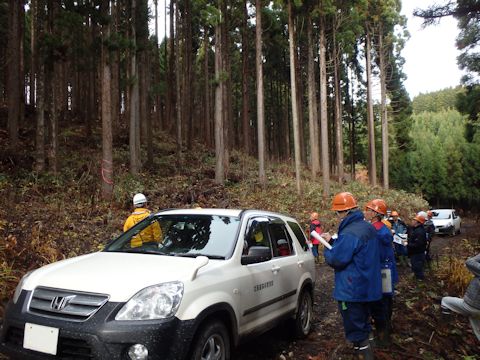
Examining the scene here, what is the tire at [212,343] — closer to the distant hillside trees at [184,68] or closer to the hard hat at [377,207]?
the hard hat at [377,207]

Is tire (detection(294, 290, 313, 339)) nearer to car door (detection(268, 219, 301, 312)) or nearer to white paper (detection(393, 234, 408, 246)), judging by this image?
car door (detection(268, 219, 301, 312))

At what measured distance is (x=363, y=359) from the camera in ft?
15.4

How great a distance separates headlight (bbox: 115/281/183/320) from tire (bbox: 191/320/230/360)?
42cm

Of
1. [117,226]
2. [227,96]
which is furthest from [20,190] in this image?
[227,96]

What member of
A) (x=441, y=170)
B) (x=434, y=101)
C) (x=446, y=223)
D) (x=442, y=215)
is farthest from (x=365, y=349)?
(x=434, y=101)

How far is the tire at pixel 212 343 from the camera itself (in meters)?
3.49

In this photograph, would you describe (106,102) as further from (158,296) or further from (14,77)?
(158,296)

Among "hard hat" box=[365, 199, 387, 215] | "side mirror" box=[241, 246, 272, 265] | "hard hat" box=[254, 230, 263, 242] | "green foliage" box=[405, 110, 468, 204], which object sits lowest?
"side mirror" box=[241, 246, 272, 265]

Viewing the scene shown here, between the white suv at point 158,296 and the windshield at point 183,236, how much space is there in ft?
0.04

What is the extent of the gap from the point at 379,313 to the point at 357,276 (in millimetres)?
1360

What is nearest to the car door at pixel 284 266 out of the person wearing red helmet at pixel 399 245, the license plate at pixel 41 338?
the license plate at pixel 41 338

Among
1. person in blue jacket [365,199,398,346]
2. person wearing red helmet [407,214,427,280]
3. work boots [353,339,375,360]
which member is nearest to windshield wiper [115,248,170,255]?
work boots [353,339,375,360]

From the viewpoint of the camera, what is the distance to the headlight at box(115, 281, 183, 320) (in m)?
3.27

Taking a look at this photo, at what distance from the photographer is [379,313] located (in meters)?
5.35
